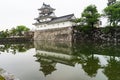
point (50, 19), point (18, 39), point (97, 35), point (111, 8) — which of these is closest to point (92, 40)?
point (97, 35)

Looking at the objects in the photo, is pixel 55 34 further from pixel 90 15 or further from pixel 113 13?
pixel 113 13

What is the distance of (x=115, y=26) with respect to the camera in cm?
4128

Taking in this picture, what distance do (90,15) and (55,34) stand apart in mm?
13525

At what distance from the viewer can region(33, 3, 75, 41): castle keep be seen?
49.0 metres

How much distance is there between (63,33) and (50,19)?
1002cm

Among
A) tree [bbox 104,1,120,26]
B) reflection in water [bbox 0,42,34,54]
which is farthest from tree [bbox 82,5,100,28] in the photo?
reflection in water [bbox 0,42,34,54]

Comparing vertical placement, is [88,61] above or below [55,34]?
below

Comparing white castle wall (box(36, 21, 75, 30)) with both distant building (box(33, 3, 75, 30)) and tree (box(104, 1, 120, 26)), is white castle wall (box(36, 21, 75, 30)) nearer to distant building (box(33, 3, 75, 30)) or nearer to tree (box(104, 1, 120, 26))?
distant building (box(33, 3, 75, 30))

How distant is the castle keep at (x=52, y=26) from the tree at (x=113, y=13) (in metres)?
9.79

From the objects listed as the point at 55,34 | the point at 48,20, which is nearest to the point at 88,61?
the point at 55,34

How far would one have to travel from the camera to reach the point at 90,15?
42156mm

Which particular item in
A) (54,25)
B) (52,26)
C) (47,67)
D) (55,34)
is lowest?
(47,67)

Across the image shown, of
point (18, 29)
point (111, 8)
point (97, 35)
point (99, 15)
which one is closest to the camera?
point (111, 8)

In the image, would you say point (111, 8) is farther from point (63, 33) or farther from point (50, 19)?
point (50, 19)
